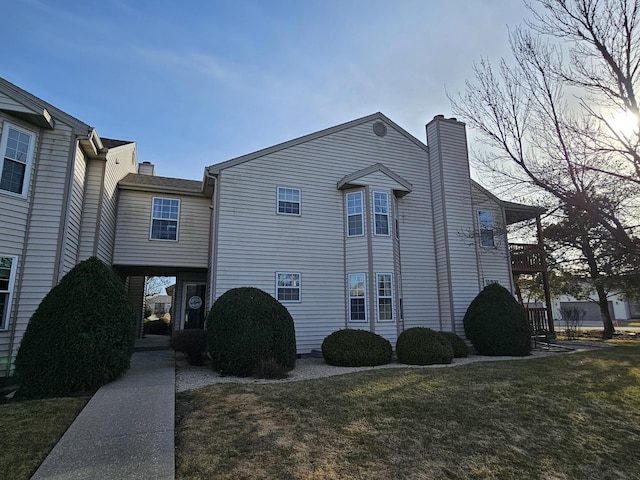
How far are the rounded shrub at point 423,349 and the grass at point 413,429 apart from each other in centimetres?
260

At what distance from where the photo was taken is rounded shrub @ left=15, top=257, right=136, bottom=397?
661cm

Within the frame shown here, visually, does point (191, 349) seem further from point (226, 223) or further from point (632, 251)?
point (632, 251)

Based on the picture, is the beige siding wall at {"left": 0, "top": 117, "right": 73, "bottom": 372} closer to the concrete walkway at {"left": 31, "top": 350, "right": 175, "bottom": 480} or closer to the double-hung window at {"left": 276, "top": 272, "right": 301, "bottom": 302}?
the concrete walkway at {"left": 31, "top": 350, "right": 175, "bottom": 480}

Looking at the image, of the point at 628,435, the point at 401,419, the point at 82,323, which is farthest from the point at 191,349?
the point at 628,435

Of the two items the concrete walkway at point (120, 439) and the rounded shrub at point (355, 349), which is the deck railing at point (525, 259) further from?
the concrete walkway at point (120, 439)

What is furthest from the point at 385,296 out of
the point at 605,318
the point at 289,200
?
the point at 605,318

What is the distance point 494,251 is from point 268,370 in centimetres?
1137

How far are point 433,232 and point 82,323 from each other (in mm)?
12194

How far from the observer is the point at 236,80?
465 inches

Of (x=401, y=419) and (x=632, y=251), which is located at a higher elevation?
(x=632, y=251)

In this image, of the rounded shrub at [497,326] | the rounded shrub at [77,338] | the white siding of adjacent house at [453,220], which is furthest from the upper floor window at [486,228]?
the rounded shrub at [77,338]

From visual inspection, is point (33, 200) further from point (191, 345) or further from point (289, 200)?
point (289, 200)

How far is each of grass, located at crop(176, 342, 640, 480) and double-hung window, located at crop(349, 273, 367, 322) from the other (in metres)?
4.98

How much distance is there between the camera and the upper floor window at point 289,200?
525 inches
